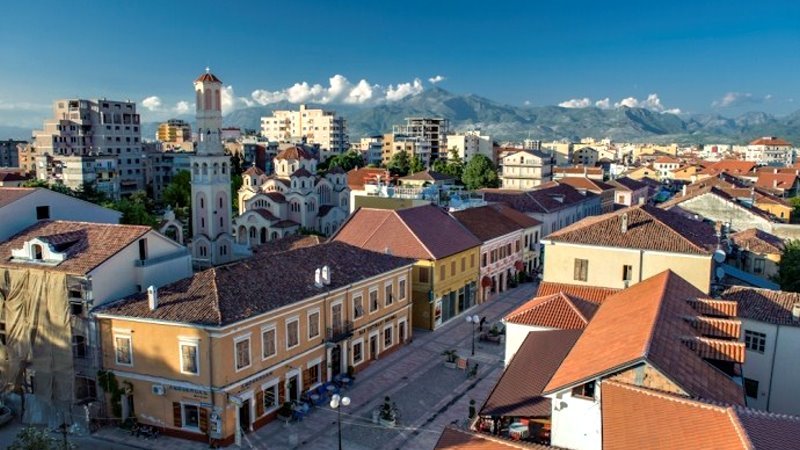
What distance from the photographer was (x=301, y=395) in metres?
27.7

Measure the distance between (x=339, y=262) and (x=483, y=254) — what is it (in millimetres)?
16518

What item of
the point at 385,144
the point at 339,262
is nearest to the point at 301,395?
the point at 339,262

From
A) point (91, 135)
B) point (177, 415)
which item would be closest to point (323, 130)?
point (91, 135)

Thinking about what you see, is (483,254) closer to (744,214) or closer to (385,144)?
(744,214)

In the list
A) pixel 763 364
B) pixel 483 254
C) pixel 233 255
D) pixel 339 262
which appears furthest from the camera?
pixel 233 255

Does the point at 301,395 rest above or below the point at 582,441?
below

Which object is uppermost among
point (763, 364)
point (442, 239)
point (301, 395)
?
point (442, 239)

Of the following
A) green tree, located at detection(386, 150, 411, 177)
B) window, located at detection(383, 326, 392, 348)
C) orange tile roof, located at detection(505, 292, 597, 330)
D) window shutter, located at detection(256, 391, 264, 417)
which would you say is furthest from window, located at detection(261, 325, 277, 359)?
green tree, located at detection(386, 150, 411, 177)

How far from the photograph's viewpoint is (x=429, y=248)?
128 feet

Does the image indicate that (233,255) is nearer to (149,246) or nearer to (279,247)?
(279,247)

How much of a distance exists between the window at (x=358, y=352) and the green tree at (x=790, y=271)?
27.7 m

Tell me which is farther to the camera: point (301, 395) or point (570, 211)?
point (570, 211)

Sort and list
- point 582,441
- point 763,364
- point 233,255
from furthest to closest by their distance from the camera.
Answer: point 233,255 < point 763,364 < point 582,441

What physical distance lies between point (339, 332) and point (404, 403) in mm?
4864
